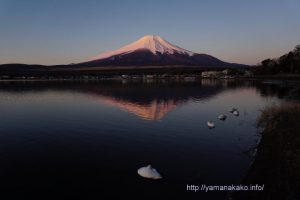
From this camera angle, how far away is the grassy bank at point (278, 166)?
12.4 metres

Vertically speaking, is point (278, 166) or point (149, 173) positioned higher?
point (278, 166)

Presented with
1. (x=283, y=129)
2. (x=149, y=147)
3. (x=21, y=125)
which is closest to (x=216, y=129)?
(x=283, y=129)

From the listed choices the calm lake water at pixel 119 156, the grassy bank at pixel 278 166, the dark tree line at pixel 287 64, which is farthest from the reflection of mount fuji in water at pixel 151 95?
A: the dark tree line at pixel 287 64

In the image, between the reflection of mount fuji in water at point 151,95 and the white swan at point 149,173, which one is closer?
the white swan at point 149,173

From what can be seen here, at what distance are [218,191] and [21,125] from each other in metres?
24.4

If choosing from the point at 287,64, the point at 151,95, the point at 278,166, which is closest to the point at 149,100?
the point at 151,95

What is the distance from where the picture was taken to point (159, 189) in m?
14.5

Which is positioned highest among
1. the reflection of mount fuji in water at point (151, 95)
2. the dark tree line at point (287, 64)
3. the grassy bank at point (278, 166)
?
the dark tree line at point (287, 64)

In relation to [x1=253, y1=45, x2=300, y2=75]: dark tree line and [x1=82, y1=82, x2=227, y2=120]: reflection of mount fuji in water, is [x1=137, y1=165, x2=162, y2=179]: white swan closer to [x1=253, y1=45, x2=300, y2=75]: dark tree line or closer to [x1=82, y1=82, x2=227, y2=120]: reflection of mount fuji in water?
[x1=82, y1=82, x2=227, y2=120]: reflection of mount fuji in water

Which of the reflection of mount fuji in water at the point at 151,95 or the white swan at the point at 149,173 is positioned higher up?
the white swan at the point at 149,173

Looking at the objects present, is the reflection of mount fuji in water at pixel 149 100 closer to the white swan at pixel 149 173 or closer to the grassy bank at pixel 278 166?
the grassy bank at pixel 278 166

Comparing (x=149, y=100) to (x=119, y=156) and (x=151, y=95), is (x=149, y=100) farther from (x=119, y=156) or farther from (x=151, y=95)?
(x=119, y=156)

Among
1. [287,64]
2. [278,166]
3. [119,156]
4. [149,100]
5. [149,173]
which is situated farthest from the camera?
[287,64]

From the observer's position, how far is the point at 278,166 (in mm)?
14992
